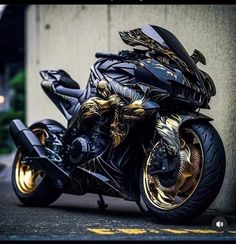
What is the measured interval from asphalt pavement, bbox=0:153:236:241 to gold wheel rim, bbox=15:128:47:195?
200mm

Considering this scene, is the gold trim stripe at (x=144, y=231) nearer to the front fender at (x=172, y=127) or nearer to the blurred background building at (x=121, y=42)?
the front fender at (x=172, y=127)

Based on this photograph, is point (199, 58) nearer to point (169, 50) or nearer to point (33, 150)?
point (169, 50)

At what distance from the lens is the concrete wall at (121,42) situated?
22.7 feet

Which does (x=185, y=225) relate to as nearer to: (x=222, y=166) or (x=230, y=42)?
(x=222, y=166)

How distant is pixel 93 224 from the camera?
5.67m

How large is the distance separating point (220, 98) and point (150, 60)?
1302mm

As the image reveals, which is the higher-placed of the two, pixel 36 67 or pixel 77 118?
pixel 36 67

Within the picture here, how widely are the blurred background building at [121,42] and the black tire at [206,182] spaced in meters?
1.28

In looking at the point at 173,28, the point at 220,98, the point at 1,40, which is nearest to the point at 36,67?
the point at 173,28

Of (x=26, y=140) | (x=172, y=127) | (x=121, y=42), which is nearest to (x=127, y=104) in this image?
(x=172, y=127)

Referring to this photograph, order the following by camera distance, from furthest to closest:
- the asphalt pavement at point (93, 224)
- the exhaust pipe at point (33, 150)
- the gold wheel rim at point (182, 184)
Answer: the exhaust pipe at point (33, 150)
the gold wheel rim at point (182, 184)
the asphalt pavement at point (93, 224)

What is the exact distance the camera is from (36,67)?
14.0 m

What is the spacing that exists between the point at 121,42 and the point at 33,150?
2776mm

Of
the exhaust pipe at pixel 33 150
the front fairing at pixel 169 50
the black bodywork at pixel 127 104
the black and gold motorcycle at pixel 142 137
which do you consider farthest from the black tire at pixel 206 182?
the exhaust pipe at pixel 33 150
